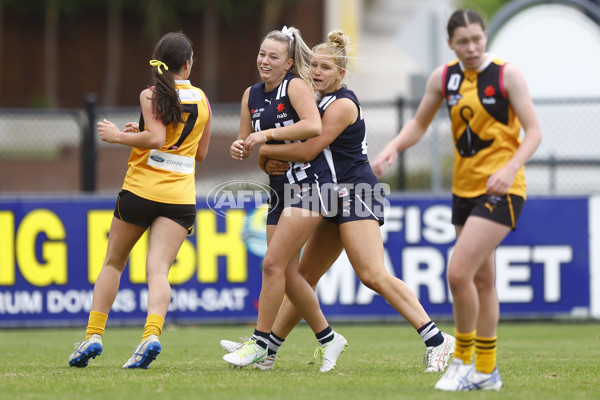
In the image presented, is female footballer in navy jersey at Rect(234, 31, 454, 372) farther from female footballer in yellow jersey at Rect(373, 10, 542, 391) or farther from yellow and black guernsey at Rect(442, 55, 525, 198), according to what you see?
yellow and black guernsey at Rect(442, 55, 525, 198)

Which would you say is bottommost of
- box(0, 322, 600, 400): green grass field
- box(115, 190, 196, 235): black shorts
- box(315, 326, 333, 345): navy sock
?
box(0, 322, 600, 400): green grass field

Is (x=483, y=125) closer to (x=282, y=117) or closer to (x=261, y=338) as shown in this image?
(x=282, y=117)

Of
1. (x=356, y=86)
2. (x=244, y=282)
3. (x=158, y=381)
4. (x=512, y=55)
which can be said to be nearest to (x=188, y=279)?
(x=244, y=282)

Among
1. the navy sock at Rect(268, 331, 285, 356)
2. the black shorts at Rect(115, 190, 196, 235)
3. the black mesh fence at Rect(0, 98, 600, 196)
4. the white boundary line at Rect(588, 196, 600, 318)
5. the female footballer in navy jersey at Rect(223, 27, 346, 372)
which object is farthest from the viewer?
the black mesh fence at Rect(0, 98, 600, 196)

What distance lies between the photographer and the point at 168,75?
6109 millimetres

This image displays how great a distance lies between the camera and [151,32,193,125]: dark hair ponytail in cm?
597

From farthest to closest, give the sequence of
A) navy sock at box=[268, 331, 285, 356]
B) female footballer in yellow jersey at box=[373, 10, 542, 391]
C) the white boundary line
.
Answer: the white boundary line → navy sock at box=[268, 331, 285, 356] → female footballer in yellow jersey at box=[373, 10, 542, 391]

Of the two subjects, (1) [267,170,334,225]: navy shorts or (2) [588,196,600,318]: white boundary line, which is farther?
(2) [588,196,600,318]: white boundary line

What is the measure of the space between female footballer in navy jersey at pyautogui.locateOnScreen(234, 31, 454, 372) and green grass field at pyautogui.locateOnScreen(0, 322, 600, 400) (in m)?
0.38

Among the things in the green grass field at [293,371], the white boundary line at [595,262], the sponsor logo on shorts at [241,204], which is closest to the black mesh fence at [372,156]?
the white boundary line at [595,262]

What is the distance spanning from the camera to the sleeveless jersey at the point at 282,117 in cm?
603

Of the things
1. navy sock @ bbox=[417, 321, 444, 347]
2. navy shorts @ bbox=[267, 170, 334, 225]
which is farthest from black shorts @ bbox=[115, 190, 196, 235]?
navy sock @ bbox=[417, 321, 444, 347]

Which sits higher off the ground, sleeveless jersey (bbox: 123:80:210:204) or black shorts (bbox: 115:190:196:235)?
sleeveless jersey (bbox: 123:80:210:204)

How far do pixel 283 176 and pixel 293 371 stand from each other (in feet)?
4.32
